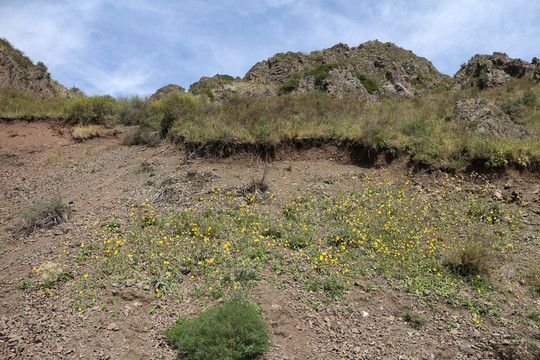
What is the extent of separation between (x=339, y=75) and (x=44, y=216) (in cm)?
1650

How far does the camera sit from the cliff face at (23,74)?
1884cm

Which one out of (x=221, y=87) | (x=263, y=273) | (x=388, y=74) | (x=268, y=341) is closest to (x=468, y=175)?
(x=263, y=273)

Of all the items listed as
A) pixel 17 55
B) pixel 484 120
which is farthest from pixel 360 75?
pixel 17 55

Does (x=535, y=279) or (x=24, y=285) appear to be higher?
(x=535, y=279)

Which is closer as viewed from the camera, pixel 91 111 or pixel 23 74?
pixel 91 111

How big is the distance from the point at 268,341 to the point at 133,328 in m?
1.79

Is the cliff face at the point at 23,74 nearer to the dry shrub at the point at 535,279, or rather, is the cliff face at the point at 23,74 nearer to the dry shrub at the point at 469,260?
the dry shrub at the point at 469,260

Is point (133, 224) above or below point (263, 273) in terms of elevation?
above

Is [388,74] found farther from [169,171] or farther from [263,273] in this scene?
[263,273]

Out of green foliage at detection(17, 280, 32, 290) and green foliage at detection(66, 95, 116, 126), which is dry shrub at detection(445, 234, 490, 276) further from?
green foliage at detection(66, 95, 116, 126)

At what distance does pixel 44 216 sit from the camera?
21.9 ft

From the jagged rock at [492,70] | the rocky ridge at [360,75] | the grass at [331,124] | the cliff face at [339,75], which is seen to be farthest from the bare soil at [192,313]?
the jagged rock at [492,70]

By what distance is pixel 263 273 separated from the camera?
5.06 metres

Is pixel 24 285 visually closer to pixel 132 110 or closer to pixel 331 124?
pixel 331 124
